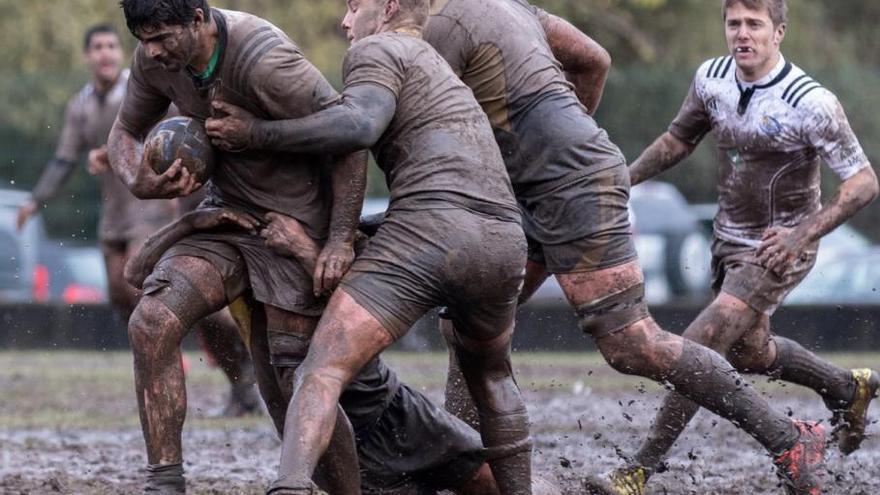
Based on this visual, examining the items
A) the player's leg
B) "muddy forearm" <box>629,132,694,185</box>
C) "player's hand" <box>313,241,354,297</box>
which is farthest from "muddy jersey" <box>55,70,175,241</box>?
the player's leg

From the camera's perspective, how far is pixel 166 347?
6.30m

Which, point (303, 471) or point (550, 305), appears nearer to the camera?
point (303, 471)

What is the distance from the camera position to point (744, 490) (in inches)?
318

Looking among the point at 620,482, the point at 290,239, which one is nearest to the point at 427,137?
the point at 290,239

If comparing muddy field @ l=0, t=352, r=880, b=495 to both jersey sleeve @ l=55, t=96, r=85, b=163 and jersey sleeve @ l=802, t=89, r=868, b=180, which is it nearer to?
jersey sleeve @ l=802, t=89, r=868, b=180

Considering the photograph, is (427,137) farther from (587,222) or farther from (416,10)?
(587,222)

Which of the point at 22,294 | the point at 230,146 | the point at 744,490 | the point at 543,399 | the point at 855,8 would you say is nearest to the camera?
the point at 230,146

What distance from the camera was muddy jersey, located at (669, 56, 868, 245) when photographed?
765cm

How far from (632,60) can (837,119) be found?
22285 mm

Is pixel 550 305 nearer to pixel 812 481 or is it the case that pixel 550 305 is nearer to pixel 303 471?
pixel 812 481

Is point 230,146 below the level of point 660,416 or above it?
above

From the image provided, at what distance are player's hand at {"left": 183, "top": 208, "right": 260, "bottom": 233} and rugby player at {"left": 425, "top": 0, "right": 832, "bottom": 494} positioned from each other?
1054mm

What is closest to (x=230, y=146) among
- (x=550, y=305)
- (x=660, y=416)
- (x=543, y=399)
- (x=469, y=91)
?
(x=469, y=91)

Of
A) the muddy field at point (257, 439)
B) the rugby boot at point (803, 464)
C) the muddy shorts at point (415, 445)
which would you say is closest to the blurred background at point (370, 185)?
the muddy field at point (257, 439)
